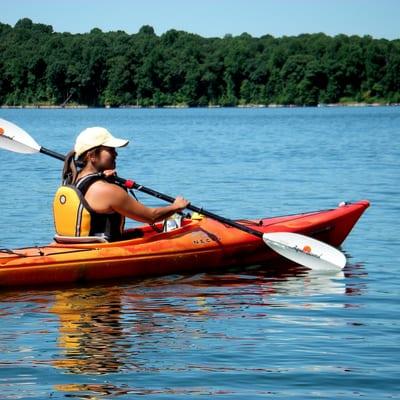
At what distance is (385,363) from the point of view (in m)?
6.82

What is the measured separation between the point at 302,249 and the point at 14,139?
3.11m

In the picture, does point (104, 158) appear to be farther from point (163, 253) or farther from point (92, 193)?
point (163, 253)

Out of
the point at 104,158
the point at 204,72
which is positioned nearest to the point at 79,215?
the point at 104,158

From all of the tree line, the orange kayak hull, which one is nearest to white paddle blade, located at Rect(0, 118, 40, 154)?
the orange kayak hull

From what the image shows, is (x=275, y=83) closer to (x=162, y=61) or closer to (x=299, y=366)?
(x=162, y=61)

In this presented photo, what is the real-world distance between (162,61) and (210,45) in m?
9.90

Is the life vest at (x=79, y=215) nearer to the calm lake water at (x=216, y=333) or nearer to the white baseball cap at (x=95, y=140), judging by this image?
the white baseball cap at (x=95, y=140)

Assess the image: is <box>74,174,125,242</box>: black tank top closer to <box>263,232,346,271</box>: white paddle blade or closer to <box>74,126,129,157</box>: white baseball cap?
<box>74,126,129,157</box>: white baseball cap

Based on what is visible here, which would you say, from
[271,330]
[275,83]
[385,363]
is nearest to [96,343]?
[271,330]

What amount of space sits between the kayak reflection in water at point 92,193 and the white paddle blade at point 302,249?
1436mm

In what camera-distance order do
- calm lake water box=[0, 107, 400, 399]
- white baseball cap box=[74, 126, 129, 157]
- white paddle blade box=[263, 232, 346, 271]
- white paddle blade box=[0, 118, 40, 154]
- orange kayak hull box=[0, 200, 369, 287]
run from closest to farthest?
calm lake water box=[0, 107, 400, 399]
white baseball cap box=[74, 126, 129, 157]
orange kayak hull box=[0, 200, 369, 287]
white paddle blade box=[263, 232, 346, 271]
white paddle blade box=[0, 118, 40, 154]

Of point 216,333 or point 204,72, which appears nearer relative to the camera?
point 216,333

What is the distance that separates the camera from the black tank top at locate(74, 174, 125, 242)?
359 inches

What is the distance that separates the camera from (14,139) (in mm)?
11188
